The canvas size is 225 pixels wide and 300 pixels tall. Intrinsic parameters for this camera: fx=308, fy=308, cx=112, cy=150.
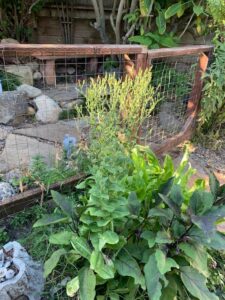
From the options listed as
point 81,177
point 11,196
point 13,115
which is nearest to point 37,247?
point 11,196

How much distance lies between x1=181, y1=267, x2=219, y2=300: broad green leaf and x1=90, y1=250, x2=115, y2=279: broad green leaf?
345 mm

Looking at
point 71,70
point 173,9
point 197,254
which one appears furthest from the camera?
point 71,70

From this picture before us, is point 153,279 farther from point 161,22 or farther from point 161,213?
point 161,22

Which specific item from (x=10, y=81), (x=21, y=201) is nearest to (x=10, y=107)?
(x=10, y=81)

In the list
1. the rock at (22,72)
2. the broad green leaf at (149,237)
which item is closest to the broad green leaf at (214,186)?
the broad green leaf at (149,237)

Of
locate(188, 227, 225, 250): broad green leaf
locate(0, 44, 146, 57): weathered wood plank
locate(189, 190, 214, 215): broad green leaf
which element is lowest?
locate(188, 227, 225, 250): broad green leaf

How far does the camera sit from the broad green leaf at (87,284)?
134 cm

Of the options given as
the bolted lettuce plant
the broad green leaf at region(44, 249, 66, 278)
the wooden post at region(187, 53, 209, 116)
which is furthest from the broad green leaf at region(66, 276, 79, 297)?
the wooden post at region(187, 53, 209, 116)

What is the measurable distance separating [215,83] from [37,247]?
2265 millimetres

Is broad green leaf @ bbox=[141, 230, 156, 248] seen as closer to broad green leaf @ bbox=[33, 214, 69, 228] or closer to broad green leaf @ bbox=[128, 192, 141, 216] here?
broad green leaf @ bbox=[128, 192, 141, 216]

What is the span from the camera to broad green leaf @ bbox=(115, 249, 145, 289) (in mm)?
1380

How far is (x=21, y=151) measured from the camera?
2.71m

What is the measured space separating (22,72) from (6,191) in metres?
2.41

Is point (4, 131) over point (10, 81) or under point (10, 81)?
under
